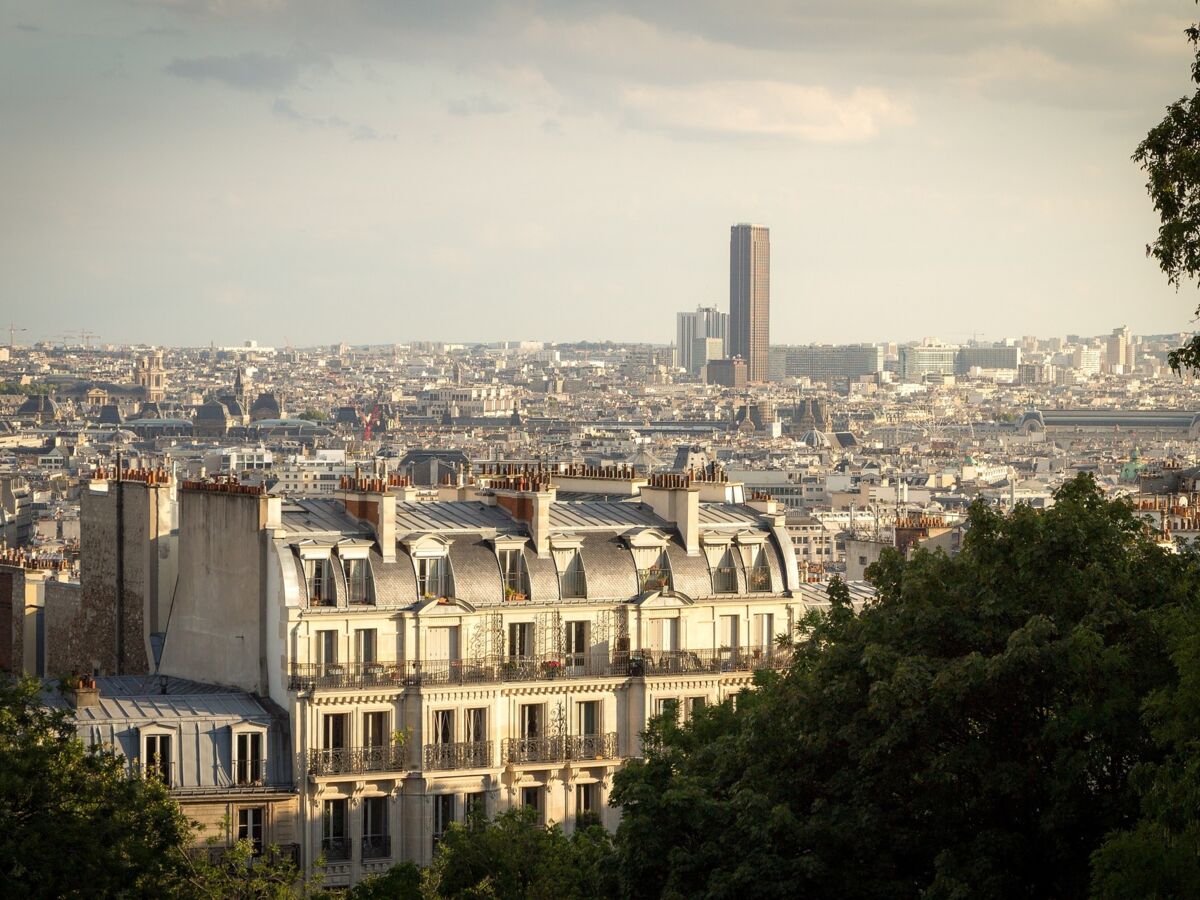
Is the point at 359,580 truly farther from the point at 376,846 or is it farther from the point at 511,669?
the point at 376,846

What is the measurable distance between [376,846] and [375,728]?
1.43 m

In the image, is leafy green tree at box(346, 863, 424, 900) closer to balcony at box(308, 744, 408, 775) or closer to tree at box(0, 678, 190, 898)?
tree at box(0, 678, 190, 898)

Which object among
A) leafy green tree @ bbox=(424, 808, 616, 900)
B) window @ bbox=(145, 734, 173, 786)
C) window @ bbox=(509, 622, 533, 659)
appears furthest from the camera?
window @ bbox=(509, 622, 533, 659)

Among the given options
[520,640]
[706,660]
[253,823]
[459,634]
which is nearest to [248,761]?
[253,823]

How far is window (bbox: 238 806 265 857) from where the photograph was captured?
113ft

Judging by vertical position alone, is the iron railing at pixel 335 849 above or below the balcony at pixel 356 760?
below

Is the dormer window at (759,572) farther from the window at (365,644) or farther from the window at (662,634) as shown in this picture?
the window at (365,644)

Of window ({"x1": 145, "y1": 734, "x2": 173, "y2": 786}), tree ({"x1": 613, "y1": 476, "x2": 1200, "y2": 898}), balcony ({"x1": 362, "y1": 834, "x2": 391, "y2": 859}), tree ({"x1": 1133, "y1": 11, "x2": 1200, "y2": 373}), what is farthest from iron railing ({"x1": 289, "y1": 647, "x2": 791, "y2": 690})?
tree ({"x1": 1133, "y1": 11, "x2": 1200, "y2": 373})

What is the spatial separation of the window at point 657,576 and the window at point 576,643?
105cm

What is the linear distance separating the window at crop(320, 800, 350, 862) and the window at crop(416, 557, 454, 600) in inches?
118

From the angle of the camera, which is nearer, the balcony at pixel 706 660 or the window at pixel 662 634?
the balcony at pixel 706 660

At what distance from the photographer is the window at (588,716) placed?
122ft

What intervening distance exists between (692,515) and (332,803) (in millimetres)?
6646

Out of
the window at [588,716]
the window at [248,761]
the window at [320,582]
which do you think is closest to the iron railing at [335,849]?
the window at [248,761]
